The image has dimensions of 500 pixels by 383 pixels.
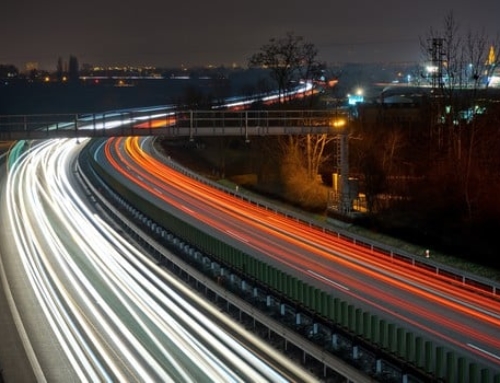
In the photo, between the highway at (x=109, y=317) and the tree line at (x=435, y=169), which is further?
the tree line at (x=435, y=169)

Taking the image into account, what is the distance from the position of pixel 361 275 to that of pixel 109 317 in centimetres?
710

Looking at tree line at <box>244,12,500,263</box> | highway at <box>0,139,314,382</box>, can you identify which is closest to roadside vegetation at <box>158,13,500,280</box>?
tree line at <box>244,12,500,263</box>

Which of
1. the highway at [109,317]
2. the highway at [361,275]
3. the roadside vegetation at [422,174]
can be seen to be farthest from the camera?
the roadside vegetation at [422,174]

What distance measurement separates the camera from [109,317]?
52.4 ft

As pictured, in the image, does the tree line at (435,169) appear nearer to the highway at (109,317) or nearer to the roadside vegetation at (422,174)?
the roadside vegetation at (422,174)

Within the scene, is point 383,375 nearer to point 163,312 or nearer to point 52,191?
point 163,312

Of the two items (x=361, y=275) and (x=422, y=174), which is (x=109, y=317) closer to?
(x=361, y=275)

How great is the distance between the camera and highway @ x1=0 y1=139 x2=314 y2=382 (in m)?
12.7

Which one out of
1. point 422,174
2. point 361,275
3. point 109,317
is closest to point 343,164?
point 422,174

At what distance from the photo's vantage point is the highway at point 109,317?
502 inches

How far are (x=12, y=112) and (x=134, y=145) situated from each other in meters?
28.1

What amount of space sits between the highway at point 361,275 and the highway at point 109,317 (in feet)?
10.6

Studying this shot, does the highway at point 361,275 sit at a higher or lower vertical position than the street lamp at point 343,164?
lower

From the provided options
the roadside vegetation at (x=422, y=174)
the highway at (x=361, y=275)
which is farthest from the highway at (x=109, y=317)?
the roadside vegetation at (x=422, y=174)
